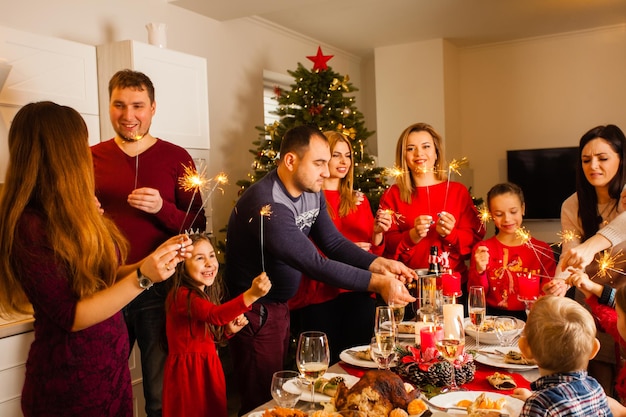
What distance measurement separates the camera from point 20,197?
1.64m

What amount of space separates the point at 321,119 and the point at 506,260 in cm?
212

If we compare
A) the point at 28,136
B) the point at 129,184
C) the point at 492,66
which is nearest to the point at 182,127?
the point at 129,184

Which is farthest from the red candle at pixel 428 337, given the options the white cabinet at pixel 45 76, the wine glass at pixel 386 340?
the white cabinet at pixel 45 76

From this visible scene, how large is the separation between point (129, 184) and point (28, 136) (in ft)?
3.30

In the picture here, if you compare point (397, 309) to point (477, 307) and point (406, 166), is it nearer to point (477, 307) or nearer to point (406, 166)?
point (477, 307)

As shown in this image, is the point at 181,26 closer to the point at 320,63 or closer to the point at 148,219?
the point at 320,63

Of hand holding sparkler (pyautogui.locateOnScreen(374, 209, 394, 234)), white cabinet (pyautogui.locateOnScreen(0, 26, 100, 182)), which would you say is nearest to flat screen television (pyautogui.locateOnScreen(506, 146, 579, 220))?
hand holding sparkler (pyautogui.locateOnScreen(374, 209, 394, 234))

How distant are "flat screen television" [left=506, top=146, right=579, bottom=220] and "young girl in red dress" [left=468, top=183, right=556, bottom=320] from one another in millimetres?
3734

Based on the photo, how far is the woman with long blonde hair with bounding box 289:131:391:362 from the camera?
3166 millimetres

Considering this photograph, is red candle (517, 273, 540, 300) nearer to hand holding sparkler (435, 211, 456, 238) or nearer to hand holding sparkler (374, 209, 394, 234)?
hand holding sparkler (435, 211, 456, 238)

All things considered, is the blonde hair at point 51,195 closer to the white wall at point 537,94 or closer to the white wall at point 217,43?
the white wall at point 217,43

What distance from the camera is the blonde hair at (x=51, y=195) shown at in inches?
64.3

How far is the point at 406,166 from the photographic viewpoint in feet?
10.9

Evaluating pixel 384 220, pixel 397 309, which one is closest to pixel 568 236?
pixel 384 220
